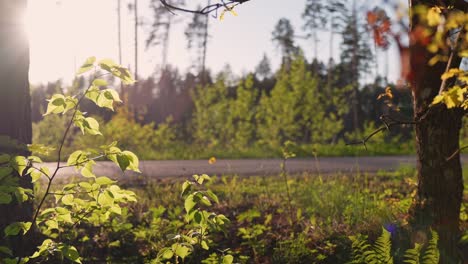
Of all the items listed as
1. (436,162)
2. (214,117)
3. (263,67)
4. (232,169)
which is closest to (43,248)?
(436,162)

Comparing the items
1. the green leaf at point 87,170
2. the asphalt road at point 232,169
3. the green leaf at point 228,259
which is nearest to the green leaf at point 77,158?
the green leaf at point 87,170

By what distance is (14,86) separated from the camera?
12.7 feet

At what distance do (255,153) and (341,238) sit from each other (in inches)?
445

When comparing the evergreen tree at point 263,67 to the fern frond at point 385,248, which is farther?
Answer: the evergreen tree at point 263,67

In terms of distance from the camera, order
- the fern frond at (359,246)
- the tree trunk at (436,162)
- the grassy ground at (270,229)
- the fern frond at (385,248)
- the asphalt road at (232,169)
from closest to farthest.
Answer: the fern frond at (385,248), the fern frond at (359,246), the tree trunk at (436,162), the grassy ground at (270,229), the asphalt road at (232,169)

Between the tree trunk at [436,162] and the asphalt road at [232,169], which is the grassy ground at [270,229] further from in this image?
the asphalt road at [232,169]

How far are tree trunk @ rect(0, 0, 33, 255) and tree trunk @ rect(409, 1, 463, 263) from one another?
10.2 ft

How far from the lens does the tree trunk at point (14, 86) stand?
3820mm

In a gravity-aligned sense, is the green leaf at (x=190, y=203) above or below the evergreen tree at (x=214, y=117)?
below

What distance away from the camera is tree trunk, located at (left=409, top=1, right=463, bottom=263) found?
3.79 m

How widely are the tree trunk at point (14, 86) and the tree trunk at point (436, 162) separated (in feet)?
10.2

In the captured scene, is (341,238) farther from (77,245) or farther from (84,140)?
(84,140)

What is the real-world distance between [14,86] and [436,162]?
3426 millimetres

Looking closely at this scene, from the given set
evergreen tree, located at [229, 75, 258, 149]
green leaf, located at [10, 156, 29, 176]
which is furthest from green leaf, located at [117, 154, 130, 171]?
evergreen tree, located at [229, 75, 258, 149]
